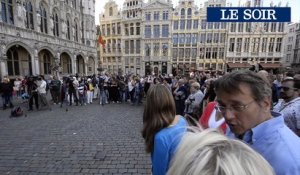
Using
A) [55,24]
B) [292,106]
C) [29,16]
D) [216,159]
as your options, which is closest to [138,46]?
[55,24]

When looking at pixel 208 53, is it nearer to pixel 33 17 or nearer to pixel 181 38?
pixel 181 38

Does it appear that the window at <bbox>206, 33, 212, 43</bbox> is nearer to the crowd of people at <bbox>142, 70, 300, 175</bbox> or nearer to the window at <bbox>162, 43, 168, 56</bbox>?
the window at <bbox>162, 43, 168, 56</bbox>

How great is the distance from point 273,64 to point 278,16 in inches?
1444

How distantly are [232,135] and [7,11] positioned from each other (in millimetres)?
20274

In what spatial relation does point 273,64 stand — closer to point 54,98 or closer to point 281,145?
point 54,98

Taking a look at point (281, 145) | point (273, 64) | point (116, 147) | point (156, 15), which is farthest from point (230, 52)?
point (281, 145)

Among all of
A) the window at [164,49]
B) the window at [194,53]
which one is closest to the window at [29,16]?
the window at [164,49]

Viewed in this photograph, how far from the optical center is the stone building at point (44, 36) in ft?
51.3

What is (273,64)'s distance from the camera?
3503 cm

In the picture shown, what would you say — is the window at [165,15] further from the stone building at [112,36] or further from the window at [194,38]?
the stone building at [112,36]

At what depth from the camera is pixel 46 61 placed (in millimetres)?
21062

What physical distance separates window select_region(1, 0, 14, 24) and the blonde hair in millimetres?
19811

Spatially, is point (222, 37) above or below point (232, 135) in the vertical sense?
above

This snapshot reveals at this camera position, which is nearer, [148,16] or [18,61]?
[18,61]
